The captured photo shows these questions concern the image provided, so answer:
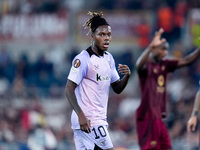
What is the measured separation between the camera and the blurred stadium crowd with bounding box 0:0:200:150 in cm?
1441

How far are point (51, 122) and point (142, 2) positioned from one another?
6.03 m

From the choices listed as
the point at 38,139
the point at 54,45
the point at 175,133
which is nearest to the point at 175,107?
the point at 175,133

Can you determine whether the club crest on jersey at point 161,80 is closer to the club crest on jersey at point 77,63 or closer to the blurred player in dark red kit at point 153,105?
the blurred player in dark red kit at point 153,105

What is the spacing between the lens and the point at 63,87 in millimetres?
18422

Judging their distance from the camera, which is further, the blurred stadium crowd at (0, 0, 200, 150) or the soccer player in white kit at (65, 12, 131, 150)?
the blurred stadium crowd at (0, 0, 200, 150)

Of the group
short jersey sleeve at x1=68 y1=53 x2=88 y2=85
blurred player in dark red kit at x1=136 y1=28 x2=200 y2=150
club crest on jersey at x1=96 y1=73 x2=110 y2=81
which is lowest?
blurred player in dark red kit at x1=136 y1=28 x2=200 y2=150

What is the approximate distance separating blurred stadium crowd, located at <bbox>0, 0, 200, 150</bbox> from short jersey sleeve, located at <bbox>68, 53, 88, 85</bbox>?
625 centimetres

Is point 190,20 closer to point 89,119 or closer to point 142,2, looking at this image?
point 142,2

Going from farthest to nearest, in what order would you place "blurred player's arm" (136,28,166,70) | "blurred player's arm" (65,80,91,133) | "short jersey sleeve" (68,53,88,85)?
"blurred player's arm" (136,28,166,70), "short jersey sleeve" (68,53,88,85), "blurred player's arm" (65,80,91,133)

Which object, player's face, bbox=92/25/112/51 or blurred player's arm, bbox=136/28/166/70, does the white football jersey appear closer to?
player's face, bbox=92/25/112/51

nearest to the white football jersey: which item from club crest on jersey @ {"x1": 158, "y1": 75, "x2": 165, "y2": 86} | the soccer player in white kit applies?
the soccer player in white kit

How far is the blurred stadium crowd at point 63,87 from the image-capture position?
14.4 meters

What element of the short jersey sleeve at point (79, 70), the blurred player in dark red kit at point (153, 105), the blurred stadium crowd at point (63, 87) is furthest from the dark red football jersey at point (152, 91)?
the blurred stadium crowd at point (63, 87)

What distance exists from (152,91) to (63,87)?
30.9 ft
